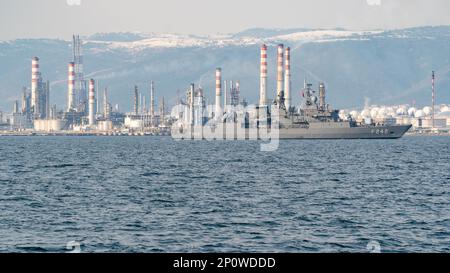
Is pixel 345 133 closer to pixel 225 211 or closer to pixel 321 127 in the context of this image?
pixel 321 127

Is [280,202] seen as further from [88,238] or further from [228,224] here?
[88,238]

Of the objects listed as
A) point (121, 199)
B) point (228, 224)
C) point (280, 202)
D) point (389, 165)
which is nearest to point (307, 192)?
point (280, 202)

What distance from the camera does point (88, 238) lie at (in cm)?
2377

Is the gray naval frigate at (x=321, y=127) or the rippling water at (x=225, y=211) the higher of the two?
the gray naval frigate at (x=321, y=127)

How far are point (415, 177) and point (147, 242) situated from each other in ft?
108

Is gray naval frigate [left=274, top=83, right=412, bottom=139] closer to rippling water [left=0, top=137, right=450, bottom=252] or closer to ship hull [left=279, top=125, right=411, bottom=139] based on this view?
ship hull [left=279, top=125, right=411, bottom=139]

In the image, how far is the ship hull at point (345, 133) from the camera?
539ft

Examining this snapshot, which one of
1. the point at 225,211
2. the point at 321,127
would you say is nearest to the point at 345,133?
the point at 321,127

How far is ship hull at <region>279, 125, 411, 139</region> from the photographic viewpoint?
164m

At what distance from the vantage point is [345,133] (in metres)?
164

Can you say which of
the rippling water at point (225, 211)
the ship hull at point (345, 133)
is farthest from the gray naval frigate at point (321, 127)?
the rippling water at point (225, 211)

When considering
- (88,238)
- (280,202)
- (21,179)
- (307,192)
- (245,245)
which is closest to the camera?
(245,245)

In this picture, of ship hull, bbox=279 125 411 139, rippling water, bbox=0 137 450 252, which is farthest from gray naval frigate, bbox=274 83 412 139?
→ rippling water, bbox=0 137 450 252

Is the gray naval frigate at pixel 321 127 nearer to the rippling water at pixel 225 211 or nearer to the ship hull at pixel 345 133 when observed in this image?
the ship hull at pixel 345 133
